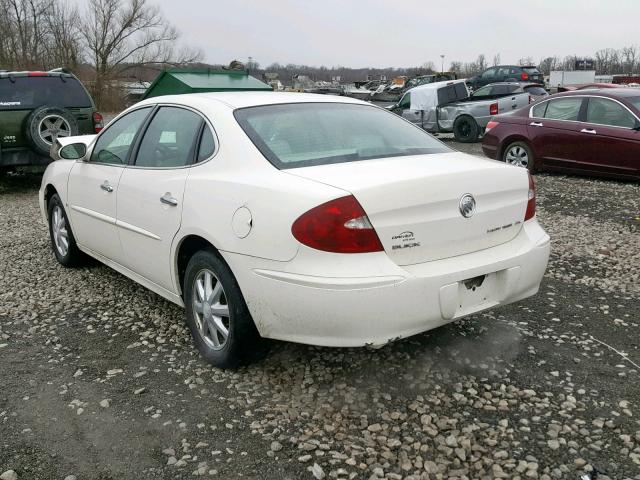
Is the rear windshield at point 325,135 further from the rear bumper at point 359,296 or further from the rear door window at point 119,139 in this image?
the rear door window at point 119,139

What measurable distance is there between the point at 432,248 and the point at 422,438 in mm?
884

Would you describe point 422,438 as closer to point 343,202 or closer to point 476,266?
point 476,266

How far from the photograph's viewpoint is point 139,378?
336cm

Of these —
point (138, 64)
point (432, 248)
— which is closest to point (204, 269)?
point (432, 248)

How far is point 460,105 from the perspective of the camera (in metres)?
16.0

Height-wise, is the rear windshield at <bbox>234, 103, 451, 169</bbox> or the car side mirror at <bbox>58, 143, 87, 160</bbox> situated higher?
the rear windshield at <bbox>234, 103, 451, 169</bbox>

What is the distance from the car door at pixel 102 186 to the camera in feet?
13.9

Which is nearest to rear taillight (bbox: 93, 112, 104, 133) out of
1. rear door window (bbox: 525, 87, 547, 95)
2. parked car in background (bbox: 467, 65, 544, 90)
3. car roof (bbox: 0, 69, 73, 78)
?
car roof (bbox: 0, 69, 73, 78)

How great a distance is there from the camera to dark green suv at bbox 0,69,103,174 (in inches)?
342

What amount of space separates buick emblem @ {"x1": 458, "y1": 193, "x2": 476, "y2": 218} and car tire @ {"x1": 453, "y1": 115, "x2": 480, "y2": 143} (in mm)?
12874

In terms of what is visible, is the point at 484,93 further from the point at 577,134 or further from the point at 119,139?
the point at 119,139

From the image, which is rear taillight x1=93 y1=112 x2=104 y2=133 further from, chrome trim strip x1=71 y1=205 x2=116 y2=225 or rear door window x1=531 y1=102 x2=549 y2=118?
rear door window x1=531 y1=102 x2=549 y2=118

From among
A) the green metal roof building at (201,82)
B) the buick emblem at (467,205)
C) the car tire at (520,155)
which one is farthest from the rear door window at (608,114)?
the green metal roof building at (201,82)

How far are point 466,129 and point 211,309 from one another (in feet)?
44.0
